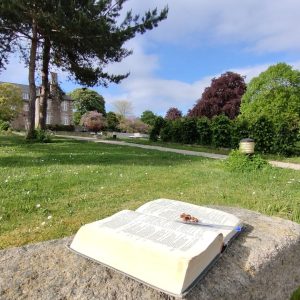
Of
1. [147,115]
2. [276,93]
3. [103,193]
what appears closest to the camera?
[103,193]

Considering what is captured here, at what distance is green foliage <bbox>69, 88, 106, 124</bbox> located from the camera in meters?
69.4

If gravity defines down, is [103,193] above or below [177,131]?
below

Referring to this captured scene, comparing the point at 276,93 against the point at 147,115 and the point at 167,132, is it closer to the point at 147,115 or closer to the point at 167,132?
the point at 167,132

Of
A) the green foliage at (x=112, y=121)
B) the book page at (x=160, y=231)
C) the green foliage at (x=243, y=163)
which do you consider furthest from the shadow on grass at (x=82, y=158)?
the green foliage at (x=112, y=121)

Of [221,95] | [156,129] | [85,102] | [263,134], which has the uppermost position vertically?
[221,95]

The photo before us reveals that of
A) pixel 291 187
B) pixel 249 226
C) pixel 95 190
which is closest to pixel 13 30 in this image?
pixel 95 190

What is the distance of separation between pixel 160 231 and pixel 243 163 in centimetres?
723

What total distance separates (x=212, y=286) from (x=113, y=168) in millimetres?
6976

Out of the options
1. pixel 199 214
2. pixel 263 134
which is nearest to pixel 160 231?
pixel 199 214

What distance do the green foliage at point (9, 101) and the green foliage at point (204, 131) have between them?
111 feet

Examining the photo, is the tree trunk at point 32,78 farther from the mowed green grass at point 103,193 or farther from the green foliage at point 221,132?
the mowed green grass at point 103,193

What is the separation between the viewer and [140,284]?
1.51 metres

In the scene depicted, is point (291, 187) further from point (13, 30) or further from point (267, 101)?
point (267, 101)

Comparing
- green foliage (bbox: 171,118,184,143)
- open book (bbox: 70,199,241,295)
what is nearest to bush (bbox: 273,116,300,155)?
green foliage (bbox: 171,118,184,143)
